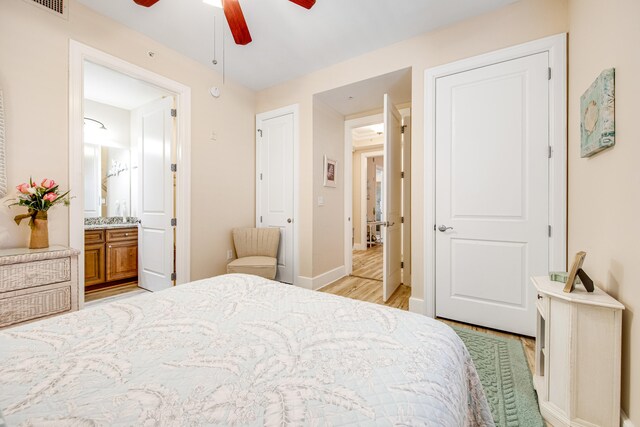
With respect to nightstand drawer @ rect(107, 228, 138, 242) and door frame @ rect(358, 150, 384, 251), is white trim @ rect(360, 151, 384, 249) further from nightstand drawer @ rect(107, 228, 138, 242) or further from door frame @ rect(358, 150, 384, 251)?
nightstand drawer @ rect(107, 228, 138, 242)

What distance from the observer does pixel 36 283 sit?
67.4 inches

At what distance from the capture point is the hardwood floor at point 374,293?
7.15ft

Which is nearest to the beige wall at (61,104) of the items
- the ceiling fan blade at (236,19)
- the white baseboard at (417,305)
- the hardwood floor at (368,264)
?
the ceiling fan blade at (236,19)

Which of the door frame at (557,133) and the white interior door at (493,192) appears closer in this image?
the door frame at (557,133)

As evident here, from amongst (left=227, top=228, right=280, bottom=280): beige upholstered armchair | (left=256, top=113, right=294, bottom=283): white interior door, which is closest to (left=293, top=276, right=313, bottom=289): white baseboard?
(left=256, top=113, right=294, bottom=283): white interior door

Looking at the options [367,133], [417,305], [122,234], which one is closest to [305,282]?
[417,305]

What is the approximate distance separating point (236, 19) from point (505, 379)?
3.00 metres

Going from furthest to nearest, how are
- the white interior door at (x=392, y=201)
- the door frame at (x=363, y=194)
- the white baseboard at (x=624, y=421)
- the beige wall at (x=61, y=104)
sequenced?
the door frame at (x=363, y=194) < the white interior door at (x=392, y=201) < the beige wall at (x=61, y=104) < the white baseboard at (x=624, y=421)

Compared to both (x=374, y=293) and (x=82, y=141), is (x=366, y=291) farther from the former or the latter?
(x=82, y=141)

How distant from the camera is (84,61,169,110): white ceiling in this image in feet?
9.67

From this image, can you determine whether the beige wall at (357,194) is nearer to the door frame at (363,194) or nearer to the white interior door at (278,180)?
the door frame at (363,194)

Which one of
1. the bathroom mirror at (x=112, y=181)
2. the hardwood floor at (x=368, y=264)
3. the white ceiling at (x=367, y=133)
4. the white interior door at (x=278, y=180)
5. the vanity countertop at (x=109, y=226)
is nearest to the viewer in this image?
the vanity countertop at (x=109, y=226)

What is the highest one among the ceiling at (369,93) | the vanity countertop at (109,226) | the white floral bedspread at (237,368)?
the ceiling at (369,93)

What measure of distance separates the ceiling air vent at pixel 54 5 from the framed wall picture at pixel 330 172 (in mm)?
2716
